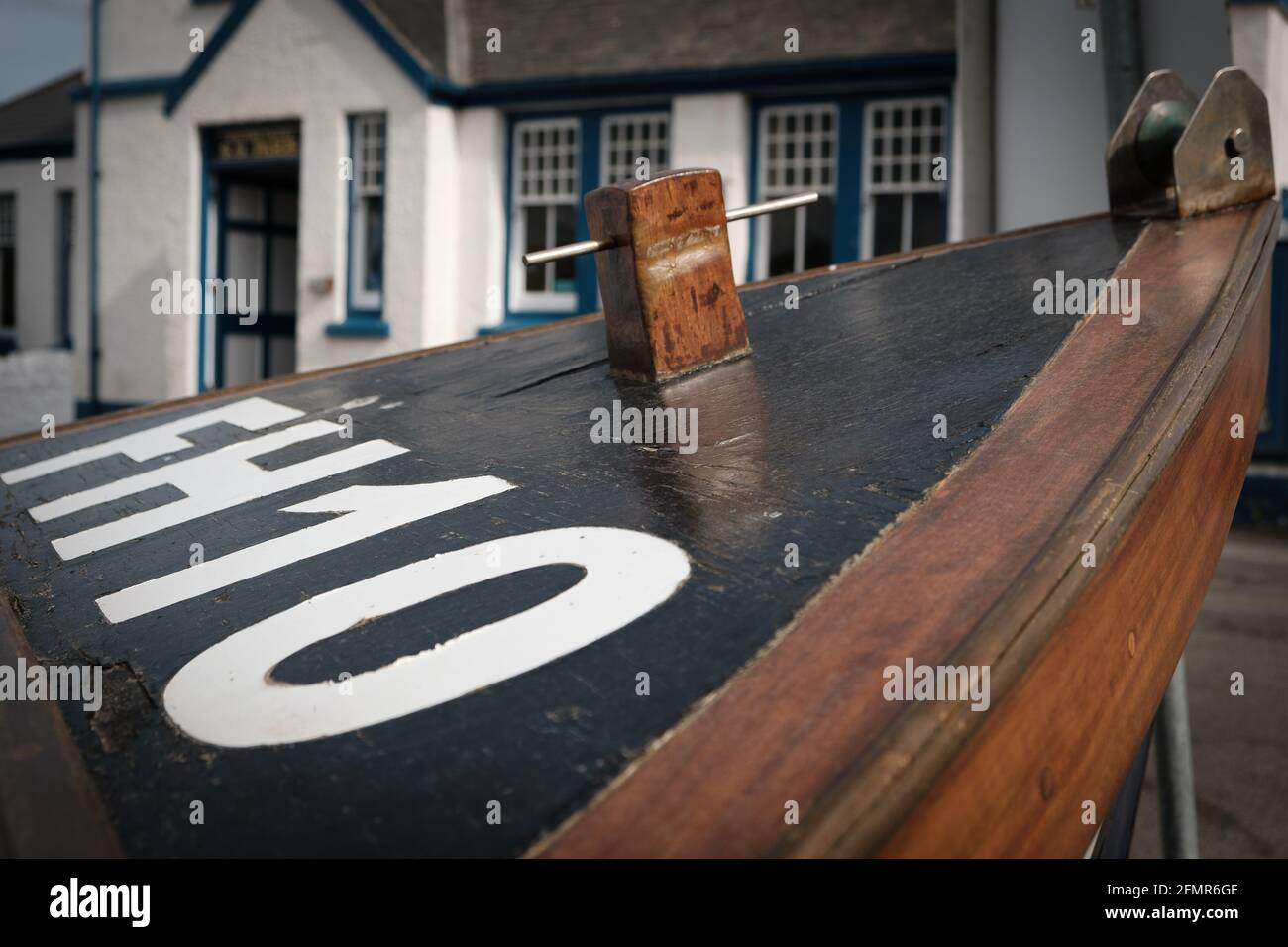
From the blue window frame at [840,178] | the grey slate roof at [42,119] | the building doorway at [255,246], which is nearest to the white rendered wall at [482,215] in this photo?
the building doorway at [255,246]

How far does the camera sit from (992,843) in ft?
3.41

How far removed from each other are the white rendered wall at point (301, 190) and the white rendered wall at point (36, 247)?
354 cm

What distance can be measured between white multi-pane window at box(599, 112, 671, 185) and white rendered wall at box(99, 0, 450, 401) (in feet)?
5.81

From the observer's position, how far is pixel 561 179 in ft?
39.5

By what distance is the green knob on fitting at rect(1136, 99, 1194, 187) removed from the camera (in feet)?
10.1

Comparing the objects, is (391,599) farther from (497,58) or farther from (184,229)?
(184,229)

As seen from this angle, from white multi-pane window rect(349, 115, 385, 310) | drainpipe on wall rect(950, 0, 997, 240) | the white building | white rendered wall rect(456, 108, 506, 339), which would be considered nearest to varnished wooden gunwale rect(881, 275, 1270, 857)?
drainpipe on wall rect(950, 0, 997, 240)

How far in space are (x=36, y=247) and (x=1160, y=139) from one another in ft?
57.9

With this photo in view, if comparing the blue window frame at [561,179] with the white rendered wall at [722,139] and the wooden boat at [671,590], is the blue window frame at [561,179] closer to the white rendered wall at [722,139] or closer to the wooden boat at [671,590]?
the white rendered wall at [722,139]

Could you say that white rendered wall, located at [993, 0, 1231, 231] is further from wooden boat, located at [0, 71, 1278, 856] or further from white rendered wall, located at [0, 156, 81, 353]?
white rendered wall, located at [0, 156, 81, 353]

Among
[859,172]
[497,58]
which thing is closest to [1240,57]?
[859,172]

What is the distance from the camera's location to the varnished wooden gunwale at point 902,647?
2.93 feet
